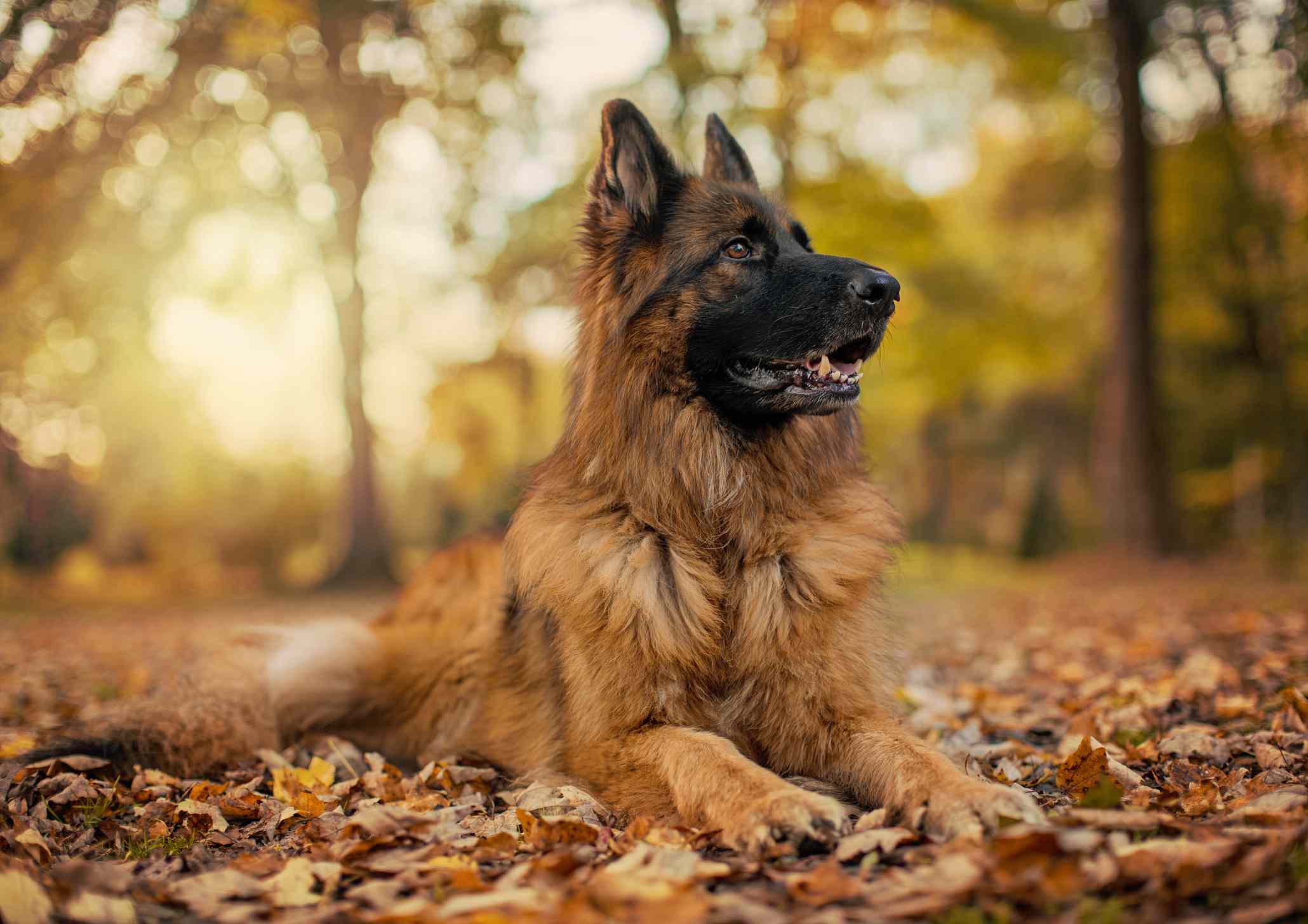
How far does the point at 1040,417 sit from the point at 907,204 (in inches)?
759

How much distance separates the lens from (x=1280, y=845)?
2154 millimetres

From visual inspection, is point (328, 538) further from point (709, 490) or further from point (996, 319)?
point (709, 490)

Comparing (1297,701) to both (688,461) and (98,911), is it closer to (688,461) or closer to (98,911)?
(688,461)

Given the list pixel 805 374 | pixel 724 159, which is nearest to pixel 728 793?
pixel 805 374

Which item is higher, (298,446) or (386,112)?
(386,112)

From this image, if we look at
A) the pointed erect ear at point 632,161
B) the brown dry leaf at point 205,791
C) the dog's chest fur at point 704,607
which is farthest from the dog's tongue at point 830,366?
the brown dry leaf at point 205,791

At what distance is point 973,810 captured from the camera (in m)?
2.58

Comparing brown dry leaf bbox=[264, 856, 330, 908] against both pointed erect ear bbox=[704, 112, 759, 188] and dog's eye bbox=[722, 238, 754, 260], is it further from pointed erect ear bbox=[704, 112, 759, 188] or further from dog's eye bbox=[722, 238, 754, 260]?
pointed erect ear bbox=[704, 112, 759, 188]

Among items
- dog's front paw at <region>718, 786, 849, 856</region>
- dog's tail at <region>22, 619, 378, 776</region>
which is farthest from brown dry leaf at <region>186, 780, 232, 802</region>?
dog's front paw at <region>718, 786, 849, 856</region>

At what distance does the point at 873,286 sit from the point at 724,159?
4.11 ft

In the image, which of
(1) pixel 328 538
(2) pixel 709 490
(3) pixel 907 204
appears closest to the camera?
(2) pixel 709 490

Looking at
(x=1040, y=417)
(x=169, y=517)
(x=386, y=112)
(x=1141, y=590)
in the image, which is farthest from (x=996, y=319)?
(x=169, y=517)

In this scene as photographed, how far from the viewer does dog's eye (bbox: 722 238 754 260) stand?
3736mm

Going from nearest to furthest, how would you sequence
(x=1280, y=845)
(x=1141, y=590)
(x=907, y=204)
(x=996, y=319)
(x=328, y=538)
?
(x=1280, y=845) < (x=1141, y=590) < (x=907, y=204) < (x=996, y=319) < (x=328, y=538)
